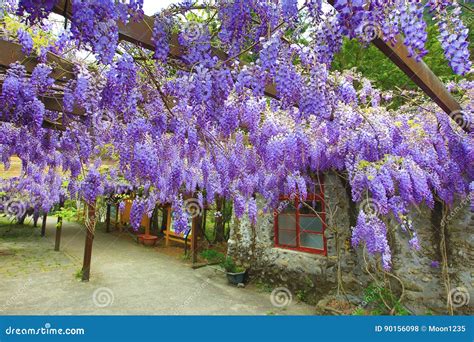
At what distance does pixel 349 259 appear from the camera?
17.0 feet

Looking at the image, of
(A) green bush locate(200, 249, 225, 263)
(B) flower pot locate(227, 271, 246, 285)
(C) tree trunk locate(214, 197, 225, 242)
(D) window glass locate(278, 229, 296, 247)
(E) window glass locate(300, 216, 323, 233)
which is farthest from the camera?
(C) tree trunk locate(214, 197, 225, 242)

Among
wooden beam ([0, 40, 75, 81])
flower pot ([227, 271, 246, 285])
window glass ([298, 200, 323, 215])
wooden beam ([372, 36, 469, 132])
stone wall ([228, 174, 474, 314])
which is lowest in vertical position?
flower pot ([227, 271, 246, 285])

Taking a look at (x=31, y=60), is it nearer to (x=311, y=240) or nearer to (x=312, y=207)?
(x=312, y=207)

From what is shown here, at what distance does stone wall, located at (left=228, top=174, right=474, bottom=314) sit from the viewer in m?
4.14

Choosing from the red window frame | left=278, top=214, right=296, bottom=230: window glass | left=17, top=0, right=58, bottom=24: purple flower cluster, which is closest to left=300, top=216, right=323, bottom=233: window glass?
the red window frame

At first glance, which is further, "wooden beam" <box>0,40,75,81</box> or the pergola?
"wooden beam" <box>0,40,75,81</box>

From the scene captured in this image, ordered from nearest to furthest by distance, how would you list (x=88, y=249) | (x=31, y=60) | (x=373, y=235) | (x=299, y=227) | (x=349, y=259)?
(x=31, y=60)
(x=373, y=235)
(x=349, y=259)
(x=299, y=227)
(x=88, y=249)

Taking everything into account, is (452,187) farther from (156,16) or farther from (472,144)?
(156,16)

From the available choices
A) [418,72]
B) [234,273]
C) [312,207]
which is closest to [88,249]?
[234,273]

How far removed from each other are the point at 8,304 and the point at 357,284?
5.45m

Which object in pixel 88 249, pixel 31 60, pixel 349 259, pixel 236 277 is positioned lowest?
pixel 236 277

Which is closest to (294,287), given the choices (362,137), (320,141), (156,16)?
(320,141)

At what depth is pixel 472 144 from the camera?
12.1 ft

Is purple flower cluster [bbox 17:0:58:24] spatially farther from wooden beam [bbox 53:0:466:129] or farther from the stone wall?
the stone wall
